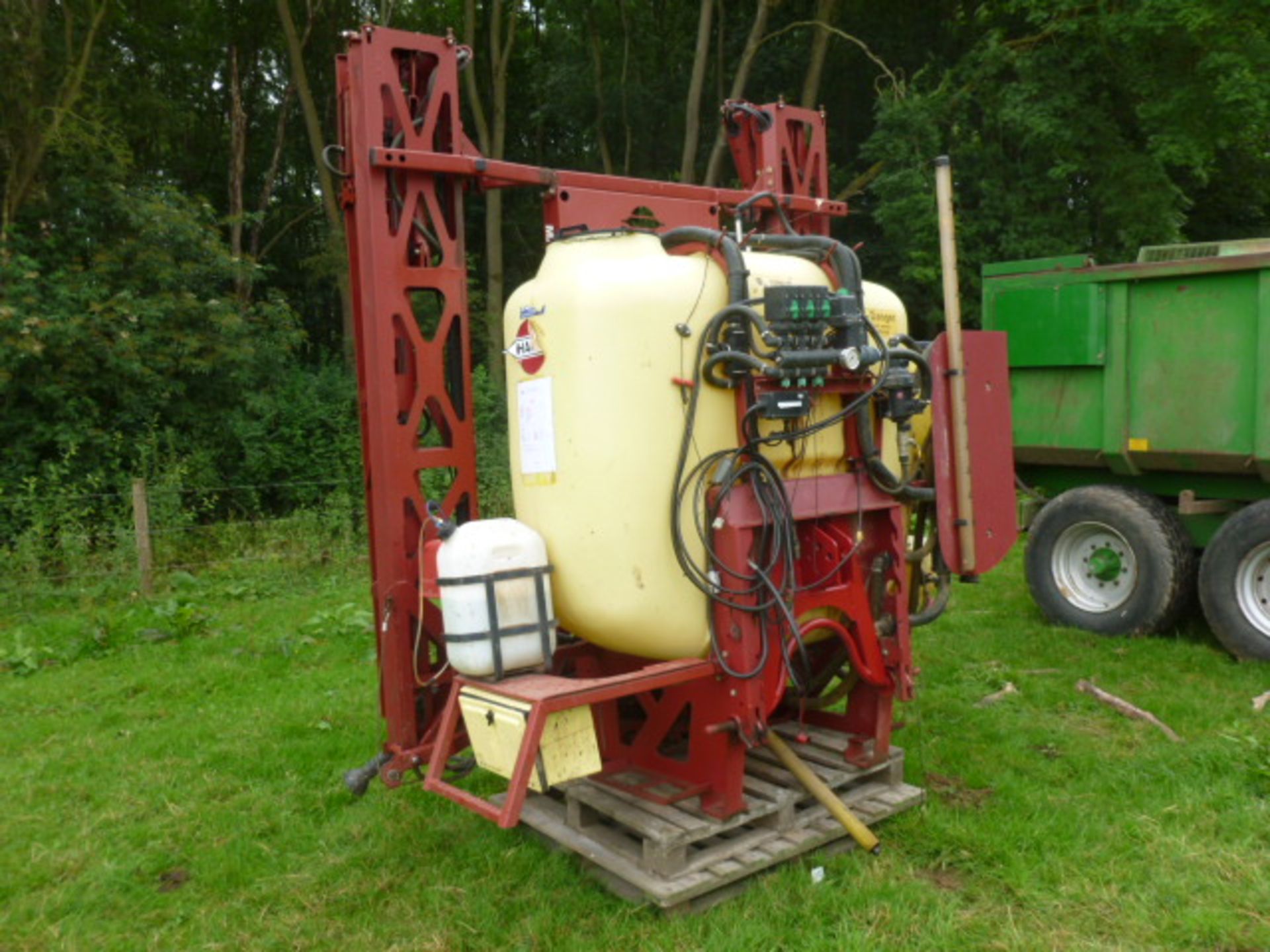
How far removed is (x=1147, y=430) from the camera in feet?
22.3

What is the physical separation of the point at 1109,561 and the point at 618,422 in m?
4.86

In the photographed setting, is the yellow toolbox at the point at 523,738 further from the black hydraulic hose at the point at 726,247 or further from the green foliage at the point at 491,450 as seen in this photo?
the green foliage at the point at 491,450

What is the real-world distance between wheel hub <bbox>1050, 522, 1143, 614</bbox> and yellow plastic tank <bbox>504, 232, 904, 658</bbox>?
4364mm

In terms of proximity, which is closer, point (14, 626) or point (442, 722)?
point (442, 722)

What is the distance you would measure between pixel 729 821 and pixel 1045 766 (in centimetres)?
182

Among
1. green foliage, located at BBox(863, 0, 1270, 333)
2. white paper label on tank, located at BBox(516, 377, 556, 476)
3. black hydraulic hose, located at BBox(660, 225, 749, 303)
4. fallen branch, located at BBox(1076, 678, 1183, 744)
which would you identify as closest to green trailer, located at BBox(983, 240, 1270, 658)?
fallen branch, located at BBox(1076, 678, 1183, 744)

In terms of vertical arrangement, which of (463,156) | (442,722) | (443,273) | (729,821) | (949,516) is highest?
(463,156)

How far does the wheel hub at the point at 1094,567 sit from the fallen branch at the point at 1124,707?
140 centimetres

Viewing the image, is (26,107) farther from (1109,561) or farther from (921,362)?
(1109,561)

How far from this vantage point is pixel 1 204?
41.0 ft

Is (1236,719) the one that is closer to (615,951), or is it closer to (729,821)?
(729,821)

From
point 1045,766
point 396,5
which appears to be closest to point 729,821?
point 1045,766

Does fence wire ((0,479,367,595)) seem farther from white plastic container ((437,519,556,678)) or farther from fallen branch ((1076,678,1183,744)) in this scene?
fallen branch ((1076,678,1183,744))

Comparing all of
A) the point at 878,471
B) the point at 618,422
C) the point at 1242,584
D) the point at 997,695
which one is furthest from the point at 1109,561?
the point at 618,422
